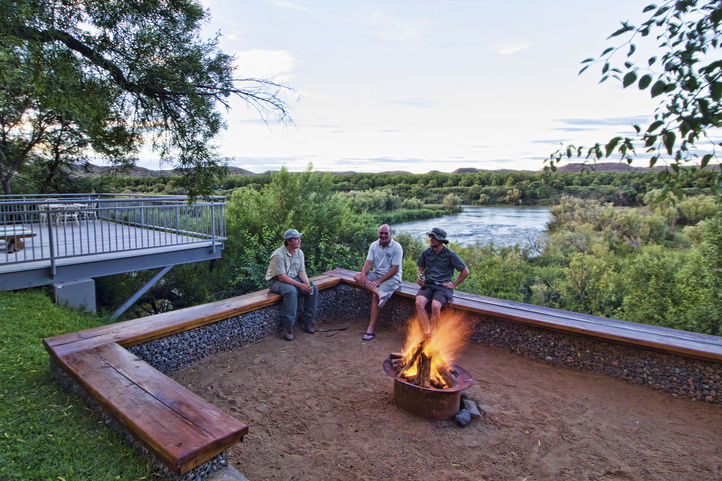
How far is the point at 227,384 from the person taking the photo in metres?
3.93

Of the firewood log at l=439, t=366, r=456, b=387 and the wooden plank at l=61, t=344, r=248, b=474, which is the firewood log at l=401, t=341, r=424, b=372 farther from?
the wooden plank at l=61, t=344, r=248, b=474

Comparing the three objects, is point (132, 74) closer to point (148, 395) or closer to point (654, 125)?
point (148, 395)

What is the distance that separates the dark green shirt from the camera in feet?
15.7

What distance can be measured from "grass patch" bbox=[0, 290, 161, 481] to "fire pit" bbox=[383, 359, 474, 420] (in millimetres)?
1935

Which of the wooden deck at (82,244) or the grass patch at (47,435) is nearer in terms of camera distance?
the grass patch at (47,435)

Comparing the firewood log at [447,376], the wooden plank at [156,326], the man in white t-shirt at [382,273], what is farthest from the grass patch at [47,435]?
the man in white t-shirt at [382,273]

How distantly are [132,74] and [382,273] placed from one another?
3.61 meters

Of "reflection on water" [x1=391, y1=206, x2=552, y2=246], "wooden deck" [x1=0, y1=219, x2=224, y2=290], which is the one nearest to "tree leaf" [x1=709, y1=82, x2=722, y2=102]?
"wooden deck" [x1=0, y1=219, x2=224, y2=290]

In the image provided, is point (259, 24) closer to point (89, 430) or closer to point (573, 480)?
point (89, 430)

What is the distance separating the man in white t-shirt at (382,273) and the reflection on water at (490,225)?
9.22 m

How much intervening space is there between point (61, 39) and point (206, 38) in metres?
1.05

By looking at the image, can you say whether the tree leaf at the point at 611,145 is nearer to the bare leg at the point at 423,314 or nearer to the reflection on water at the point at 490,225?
the bare leg at the point at 423,314

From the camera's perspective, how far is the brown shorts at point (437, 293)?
→ 4.70 meters

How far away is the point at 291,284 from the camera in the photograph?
16.9ft
